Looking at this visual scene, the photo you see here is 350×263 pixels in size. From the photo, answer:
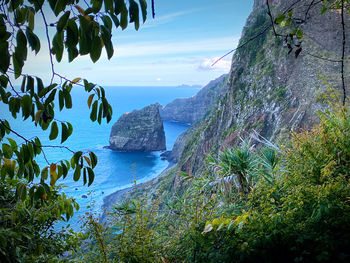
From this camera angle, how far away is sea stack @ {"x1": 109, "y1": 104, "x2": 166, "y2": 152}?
6581cm

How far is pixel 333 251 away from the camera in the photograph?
6.59ft

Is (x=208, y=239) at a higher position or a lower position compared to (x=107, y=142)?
higher

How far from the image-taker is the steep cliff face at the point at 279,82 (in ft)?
39.2

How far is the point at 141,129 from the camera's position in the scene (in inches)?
2625

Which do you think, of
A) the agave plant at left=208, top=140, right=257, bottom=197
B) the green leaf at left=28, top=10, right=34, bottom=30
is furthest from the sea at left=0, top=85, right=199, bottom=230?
the green leaf at left=28, top=10, right=34, bottom=30

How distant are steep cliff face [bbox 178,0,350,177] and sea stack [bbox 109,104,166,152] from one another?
139 ft

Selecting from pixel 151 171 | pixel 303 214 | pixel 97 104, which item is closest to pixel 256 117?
pixel 303 214

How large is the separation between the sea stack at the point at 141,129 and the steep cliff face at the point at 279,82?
139ft

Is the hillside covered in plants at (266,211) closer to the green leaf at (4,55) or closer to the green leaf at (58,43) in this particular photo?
the green leaf at (58,43)

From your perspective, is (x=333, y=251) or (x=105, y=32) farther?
(x=333, y=251)

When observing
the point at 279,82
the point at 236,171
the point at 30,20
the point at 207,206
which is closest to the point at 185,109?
the point at 279,82

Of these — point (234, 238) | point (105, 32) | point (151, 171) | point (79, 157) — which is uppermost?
point (105, 32)

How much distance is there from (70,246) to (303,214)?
279 cm

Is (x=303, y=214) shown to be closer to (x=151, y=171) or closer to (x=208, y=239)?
(x=208, y=239)
